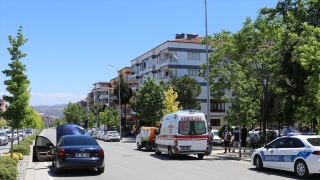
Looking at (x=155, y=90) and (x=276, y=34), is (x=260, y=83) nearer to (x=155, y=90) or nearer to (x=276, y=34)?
(x=276, y=34)

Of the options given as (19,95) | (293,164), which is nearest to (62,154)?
(19,95)

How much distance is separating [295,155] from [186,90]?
41.1m

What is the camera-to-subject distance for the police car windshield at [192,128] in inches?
852

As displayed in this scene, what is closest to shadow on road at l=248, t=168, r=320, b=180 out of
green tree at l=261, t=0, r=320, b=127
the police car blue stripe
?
the police car blue stripe

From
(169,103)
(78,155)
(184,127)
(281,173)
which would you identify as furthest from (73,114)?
(281,173)

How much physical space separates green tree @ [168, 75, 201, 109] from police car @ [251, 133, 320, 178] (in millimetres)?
38693

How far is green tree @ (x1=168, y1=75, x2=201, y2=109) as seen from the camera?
5522 centimetres

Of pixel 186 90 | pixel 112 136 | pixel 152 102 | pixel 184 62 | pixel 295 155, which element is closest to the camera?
pixel 295 155

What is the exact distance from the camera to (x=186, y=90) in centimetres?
5519

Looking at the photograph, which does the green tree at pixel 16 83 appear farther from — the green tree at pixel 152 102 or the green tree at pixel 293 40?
the green tree at pixel 152 102

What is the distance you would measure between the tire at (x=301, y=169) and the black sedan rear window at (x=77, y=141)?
25.1 ft

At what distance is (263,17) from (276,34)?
2.81 m

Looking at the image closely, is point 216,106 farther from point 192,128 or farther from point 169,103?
point 192,128

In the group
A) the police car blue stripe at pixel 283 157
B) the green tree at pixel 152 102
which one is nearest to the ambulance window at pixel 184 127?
the police car blue stripe at pixel 283 157
